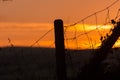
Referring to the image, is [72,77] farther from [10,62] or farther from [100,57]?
[10,62]

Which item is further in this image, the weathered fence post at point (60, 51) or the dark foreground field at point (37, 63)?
the dark foreground field at point (37, 63)

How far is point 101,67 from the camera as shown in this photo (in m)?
8.49

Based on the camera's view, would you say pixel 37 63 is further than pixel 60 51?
Yes

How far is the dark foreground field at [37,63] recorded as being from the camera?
9.38 m

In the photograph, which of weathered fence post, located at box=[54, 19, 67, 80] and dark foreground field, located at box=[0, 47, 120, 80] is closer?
weathered fence post, located at box=[54, 19, 67, 80]

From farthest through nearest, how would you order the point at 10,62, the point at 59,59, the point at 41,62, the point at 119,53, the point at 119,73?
1. the point at 10,62
2. the point at 41,62
3. the point at 119,53
4. the point at 119,73
5. the point at 59,59

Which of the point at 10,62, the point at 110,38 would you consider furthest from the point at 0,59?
the point at 110,38

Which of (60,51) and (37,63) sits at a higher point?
(37,63)

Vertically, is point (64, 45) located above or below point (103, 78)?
above

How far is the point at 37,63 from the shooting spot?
16.7 m

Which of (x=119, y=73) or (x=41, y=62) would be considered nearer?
(x=119, y=73)

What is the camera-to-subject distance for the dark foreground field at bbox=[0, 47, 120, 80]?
9375 millimetres

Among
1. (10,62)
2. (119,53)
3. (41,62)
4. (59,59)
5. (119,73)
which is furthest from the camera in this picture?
(10,62)

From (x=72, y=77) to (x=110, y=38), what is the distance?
110 cm
